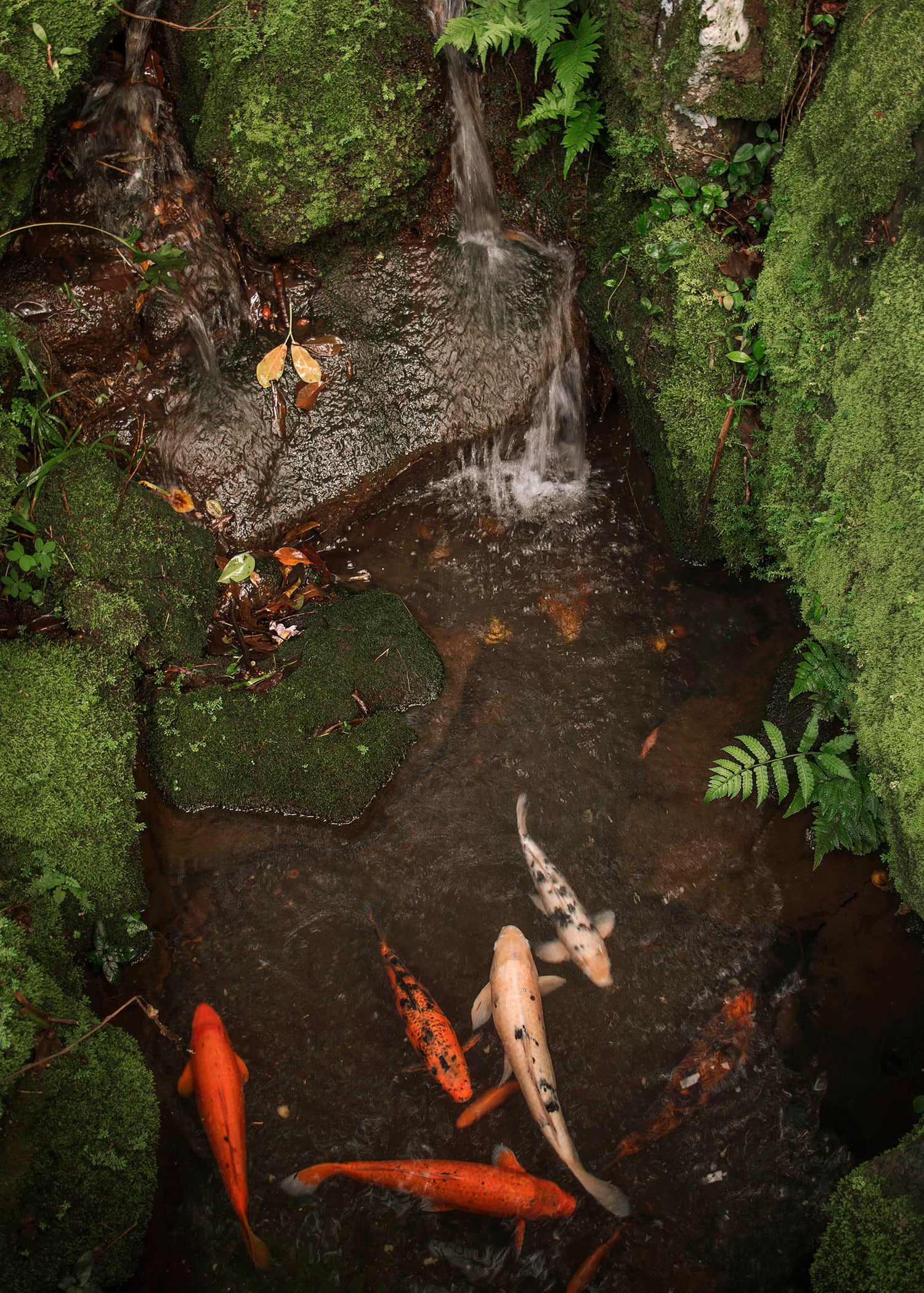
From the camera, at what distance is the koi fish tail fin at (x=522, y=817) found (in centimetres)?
424

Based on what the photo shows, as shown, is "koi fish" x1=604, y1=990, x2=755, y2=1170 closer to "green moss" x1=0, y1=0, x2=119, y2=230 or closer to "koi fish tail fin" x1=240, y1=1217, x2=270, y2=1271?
"koi fish tail fin" x1=240, y1=1217, x2=270, y2=1271

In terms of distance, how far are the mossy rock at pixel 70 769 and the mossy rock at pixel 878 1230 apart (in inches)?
136

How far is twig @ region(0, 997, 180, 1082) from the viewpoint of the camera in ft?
9.62

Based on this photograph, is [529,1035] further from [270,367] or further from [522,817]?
[270,367]

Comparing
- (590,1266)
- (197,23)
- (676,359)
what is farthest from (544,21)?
(590,1266)

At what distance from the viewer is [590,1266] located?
318 centimetres

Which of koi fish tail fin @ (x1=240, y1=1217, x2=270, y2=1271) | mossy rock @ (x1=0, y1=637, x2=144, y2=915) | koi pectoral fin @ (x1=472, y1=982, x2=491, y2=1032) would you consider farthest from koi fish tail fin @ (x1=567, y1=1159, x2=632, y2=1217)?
mossy rock @ (x1=0, y1=637, x2=144, y2=915)

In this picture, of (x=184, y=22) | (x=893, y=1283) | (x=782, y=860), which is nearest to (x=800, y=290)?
(x=782, y=860)

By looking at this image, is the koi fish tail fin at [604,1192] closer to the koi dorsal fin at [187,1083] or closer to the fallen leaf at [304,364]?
the koi dorsal fin at [187,1083]

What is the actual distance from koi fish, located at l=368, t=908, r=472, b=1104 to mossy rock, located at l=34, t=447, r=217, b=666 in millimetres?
2267

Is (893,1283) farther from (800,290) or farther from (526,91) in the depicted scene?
(526,91)

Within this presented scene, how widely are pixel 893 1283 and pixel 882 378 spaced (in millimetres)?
3722

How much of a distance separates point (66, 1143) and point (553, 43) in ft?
19.9

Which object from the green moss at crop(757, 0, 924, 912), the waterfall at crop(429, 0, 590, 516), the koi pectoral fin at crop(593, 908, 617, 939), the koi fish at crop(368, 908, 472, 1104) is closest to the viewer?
the green moss at crop(757, 0, 924, 912)
